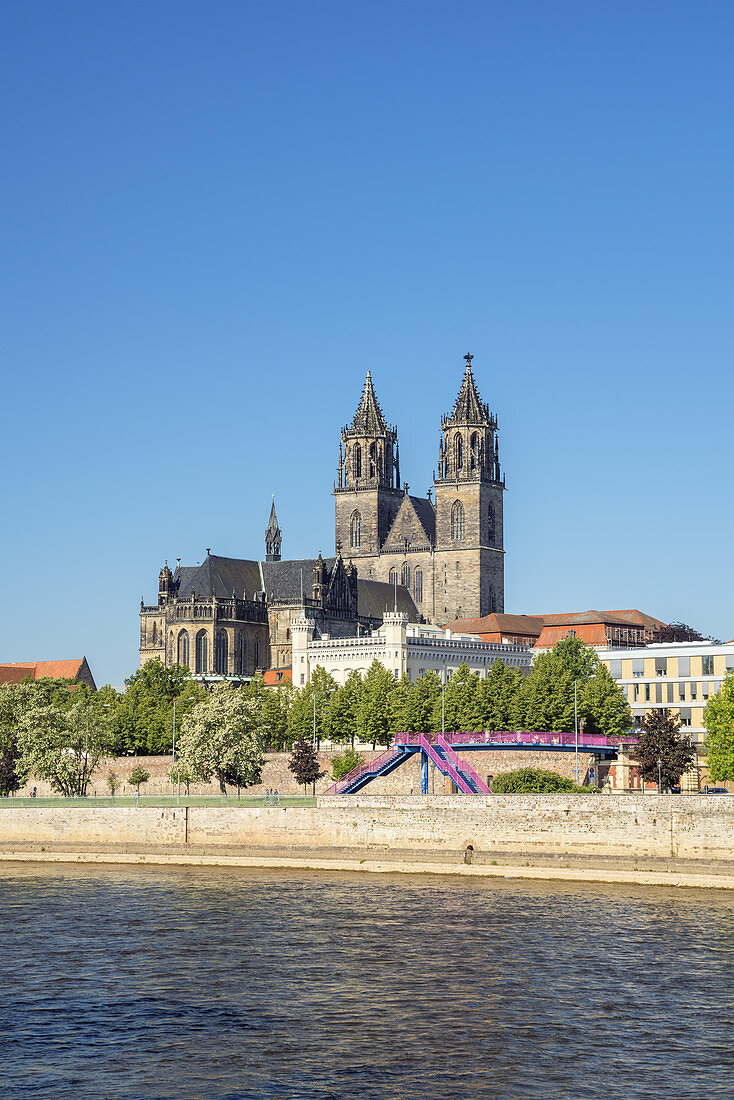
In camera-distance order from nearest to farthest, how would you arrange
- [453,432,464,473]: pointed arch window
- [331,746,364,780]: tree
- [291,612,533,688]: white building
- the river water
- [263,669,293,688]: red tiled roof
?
1. the river water
2. [331,746,364,780]: tree
3. [291,612,533,688]: white building
4. [263,669,293,688]: red tiled roof
5. [453,432,464,473]: pointed arch window

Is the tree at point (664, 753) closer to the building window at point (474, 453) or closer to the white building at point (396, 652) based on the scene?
the white building at point (396, 652)

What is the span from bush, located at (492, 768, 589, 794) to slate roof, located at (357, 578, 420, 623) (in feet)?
320

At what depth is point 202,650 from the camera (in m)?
175

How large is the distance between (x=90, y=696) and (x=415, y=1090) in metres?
114

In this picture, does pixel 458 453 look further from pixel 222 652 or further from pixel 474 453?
pixel 222 652

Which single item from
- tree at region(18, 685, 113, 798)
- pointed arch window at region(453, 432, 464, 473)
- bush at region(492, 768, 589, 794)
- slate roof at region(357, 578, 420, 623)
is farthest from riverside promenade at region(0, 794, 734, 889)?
pointed arch window at region(453, 432, 464, 473)

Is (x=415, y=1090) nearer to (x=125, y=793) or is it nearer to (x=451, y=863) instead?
(x=451, y=863)

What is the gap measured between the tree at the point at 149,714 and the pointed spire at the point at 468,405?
66.8 m

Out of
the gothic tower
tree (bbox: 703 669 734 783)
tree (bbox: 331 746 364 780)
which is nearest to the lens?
tree (bbox: 703 669 734 783)

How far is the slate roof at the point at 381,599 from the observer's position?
18850 centimetres

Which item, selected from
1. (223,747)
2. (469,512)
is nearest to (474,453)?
(469,512)

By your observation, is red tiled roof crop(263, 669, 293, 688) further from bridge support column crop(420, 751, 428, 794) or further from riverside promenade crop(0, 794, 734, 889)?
riverside promenade crop(0, 794, 734, 889)

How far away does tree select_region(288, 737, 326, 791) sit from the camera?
105 m

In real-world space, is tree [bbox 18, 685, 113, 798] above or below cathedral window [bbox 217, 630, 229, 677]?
below
